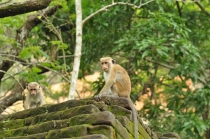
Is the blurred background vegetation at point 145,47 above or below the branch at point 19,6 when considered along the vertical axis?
below

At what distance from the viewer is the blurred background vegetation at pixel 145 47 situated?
37.0ft

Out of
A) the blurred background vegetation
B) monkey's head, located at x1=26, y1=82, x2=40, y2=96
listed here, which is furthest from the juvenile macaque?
the blurred background vegetation

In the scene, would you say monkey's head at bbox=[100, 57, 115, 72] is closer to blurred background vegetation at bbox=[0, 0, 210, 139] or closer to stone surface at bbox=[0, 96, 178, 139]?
blurred background vegetation at bbox=[0, 0, 210, 139]

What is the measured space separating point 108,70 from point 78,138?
3979 millimetres

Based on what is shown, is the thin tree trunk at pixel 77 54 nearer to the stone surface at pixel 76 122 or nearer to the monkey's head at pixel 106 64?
the monkey's head at pixel 106 64

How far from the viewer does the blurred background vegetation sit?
37.0ft

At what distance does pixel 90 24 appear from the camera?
13594 mm

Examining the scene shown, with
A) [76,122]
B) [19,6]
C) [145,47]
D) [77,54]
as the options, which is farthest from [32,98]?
[76,122]

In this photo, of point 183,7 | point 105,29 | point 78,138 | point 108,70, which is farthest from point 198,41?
point 78,138

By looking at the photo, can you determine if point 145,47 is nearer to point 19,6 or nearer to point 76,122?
point 19,6

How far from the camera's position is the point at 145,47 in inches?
427

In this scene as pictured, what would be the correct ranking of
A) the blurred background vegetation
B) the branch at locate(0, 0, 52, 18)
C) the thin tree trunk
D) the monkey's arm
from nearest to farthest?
the branch at locate(0, 0, 52, 18) → the monkey's arm → the thin tree trunk → the blurred background vegetation

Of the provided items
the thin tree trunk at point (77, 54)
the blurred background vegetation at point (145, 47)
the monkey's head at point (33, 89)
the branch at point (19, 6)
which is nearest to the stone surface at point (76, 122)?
the branch at point (19, 6)

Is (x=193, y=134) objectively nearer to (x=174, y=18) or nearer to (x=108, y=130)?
(x=174, y=18)
